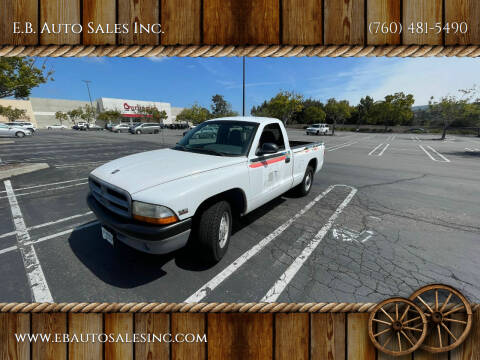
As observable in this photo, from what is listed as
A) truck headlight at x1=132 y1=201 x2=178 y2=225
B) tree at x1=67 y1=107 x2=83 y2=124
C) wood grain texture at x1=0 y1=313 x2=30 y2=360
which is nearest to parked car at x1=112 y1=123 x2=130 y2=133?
tree at x1=67 y1=107 x2=83 y2=124

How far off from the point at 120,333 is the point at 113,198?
1575mm

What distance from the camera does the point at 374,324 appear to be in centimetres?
138

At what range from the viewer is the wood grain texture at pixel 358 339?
1373mm

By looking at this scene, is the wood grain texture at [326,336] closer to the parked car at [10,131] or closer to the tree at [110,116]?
the parked car at [10,131]

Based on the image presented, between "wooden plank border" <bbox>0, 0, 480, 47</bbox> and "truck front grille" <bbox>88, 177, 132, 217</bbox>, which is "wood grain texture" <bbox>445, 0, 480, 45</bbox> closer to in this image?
"wooden plank border" <bbox>0, 0, 480, 47</bbox>

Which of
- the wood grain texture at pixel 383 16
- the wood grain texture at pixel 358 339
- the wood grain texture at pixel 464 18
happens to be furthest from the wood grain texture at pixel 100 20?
the wood grain texture at pixel 358 339

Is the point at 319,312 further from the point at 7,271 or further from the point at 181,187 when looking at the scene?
the point at 7,271

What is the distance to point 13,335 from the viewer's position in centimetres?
132

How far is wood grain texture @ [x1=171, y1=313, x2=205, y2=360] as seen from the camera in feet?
4.44

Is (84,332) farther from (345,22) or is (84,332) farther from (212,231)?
(345,22)

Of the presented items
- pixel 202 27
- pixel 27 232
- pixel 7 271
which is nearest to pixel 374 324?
pixel 202 27

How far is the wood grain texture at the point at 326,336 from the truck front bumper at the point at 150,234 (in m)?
1.45

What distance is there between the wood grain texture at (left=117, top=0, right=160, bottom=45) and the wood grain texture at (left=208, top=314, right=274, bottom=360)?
1.65 m

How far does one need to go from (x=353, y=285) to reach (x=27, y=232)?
491 centimetres
